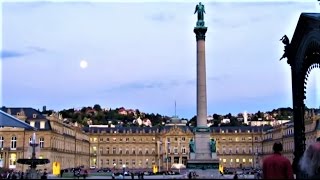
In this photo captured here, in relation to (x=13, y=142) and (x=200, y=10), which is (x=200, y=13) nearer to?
(x=200, y=10)

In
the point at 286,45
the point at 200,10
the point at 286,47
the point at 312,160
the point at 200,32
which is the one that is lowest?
the point at 312,160

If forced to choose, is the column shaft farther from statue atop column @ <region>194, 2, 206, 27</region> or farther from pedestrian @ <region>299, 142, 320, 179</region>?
pedestrian @ <region>299, 142, 320, 179</region>

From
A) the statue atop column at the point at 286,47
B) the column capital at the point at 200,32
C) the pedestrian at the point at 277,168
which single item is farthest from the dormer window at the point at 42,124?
the pedestrian at the point at 277,168

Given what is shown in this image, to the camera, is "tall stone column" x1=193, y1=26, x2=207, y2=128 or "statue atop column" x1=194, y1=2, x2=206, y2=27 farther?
"statue atop column" x1=194, y1=2, x2=206, y2=27

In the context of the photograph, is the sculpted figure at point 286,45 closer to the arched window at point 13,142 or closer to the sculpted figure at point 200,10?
the sculpted figure at point 200,10

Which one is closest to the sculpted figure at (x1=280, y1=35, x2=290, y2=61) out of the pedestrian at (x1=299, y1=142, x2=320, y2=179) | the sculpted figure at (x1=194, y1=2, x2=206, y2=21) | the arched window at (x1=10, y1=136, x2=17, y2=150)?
the pedestrian at (x1=299, y1=142, x2=320, y2=179)

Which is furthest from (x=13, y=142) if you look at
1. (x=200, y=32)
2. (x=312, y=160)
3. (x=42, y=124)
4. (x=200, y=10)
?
(x=312, y=160)

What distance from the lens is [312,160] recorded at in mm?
21250

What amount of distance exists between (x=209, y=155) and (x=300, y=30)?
117 ft

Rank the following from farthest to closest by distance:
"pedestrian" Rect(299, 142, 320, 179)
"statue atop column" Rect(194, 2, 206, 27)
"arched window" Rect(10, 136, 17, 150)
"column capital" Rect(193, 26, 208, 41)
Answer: "arched window" Rect(10, 136, 17, 150) → "statue atop column" Rect(194, 2, 206, 27) → "column capital" Rect(193, 26, 208, 41) → "pedestrian" Rect(299, 142, 320, 179)

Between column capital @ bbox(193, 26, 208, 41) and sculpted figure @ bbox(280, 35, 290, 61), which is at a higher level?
column capital @ bbox(193, 26, 208, 41)

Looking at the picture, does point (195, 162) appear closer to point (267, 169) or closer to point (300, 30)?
point (300, 30)

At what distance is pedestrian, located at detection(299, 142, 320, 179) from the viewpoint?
20.3 m

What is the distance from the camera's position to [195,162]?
67500 mm
